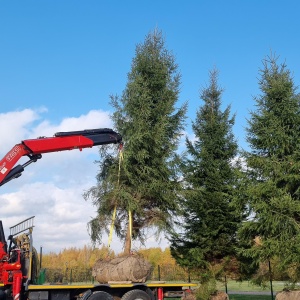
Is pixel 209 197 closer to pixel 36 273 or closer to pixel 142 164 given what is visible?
pixel 142 164

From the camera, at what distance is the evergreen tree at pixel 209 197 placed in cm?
2255

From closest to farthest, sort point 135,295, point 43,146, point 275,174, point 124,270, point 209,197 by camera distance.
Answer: point 135,295 → point 43,146 → point 124,270 → point 275,174 → point 209,197

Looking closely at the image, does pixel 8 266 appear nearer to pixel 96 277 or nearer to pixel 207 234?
pixel 96 277

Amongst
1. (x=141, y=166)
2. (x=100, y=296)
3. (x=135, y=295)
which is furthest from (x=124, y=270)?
(x=141, y=166)

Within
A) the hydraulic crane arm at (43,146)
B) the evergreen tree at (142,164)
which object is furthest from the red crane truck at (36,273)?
the evergreen tree at (142,164)

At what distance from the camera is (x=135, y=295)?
53.7ft

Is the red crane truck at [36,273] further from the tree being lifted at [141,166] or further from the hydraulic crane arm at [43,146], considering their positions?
the tree being lifted at [141,166]

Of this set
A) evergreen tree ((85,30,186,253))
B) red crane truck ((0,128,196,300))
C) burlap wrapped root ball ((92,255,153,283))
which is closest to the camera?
red crane truck ((0,128,196,300))

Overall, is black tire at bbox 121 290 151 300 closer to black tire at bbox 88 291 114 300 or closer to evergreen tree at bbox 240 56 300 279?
black tire at bbox 88 291 114 300

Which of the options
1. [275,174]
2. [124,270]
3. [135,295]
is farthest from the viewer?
[275,174]

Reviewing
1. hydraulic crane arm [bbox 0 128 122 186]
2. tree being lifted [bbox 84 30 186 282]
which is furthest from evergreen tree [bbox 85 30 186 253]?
hydraulic crane arm [bbox 0 128 122 186]

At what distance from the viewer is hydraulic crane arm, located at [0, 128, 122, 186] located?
53.2ft

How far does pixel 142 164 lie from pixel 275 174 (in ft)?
19.6

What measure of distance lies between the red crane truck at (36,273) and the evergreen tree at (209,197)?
5.15 meters
